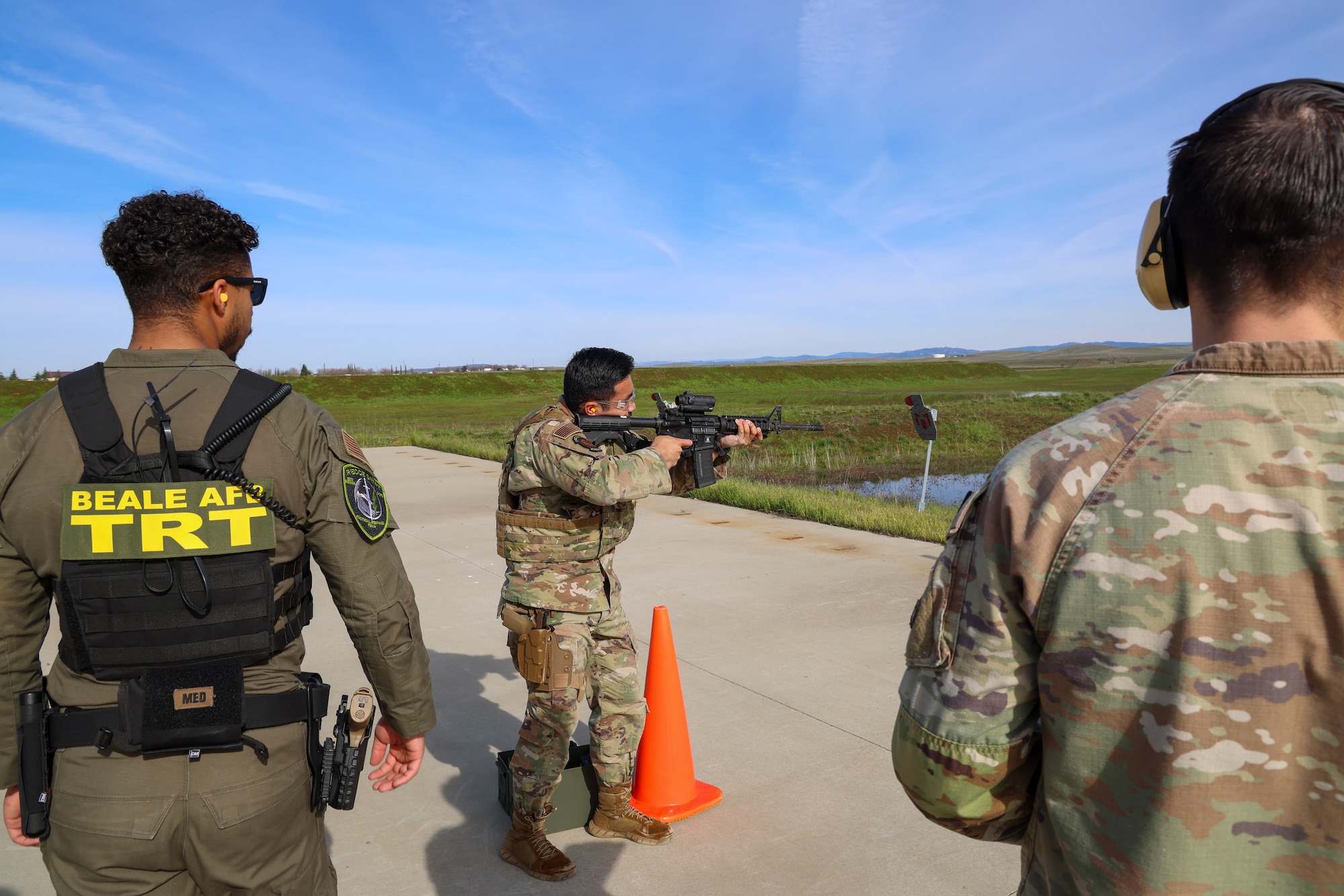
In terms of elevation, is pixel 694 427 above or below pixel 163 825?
above

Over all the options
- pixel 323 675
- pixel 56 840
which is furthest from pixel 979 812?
pixel 323 675

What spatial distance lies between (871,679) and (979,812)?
3763mm

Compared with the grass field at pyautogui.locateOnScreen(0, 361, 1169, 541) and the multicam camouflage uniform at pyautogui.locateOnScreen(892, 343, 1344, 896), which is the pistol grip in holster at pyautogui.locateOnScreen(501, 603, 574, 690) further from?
the grass field at pyautogui.locateOnScreen(0, 361, 1169, 541)

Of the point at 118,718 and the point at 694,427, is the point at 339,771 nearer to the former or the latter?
the point at 118,718

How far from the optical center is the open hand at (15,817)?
1.86m

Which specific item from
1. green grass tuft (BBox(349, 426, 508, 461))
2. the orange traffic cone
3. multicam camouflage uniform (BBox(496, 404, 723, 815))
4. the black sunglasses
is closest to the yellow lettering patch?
the black sunglasses

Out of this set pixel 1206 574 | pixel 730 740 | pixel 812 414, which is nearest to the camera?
pixel 1206 574

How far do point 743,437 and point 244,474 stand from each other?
2476 mm

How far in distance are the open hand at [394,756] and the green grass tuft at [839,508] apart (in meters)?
6.30

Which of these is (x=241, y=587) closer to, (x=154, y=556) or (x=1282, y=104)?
(x=154, y=556)

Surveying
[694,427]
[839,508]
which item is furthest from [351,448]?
[839,508]

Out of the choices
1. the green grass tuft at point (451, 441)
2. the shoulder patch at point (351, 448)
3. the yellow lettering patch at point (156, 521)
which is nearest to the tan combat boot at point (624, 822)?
the shoulder patch at point (351, 448)

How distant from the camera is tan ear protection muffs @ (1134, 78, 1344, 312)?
1.14m

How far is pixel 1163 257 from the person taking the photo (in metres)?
1.20
